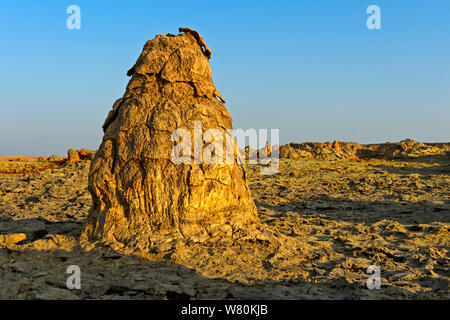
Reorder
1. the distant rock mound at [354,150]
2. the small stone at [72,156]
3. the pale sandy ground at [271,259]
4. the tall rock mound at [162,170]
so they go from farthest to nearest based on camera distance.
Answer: the distant rock mound at [354,150] → the small stone at [72,156] → the tall rock mound at [162,170] → the pale sandy ground at [271,259]

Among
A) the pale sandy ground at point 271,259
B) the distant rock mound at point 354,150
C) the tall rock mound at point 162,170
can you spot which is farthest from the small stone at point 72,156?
the tall rock mound at point 162,170

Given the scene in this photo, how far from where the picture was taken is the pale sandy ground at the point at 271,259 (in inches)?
124

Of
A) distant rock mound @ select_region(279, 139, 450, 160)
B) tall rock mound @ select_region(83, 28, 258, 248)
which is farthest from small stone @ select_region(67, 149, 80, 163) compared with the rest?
tall rock mound @ select_region(83, 28, 258, 248)

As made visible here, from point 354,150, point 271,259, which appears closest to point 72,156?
point 271,259

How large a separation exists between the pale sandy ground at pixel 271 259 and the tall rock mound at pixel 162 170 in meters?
0.28

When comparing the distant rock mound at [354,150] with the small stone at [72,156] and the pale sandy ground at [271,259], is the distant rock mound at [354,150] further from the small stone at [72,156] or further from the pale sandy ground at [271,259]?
the pale sandy ground at [271,259]

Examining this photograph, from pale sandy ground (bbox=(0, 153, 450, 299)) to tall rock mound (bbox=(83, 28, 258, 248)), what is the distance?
278 millimetres

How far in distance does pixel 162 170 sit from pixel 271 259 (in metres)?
1.55

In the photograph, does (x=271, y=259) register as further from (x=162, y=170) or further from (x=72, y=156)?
(x=72, y=156)

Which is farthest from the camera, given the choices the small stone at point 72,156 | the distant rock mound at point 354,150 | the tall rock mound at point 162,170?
the distant rock mound at point 354,150
